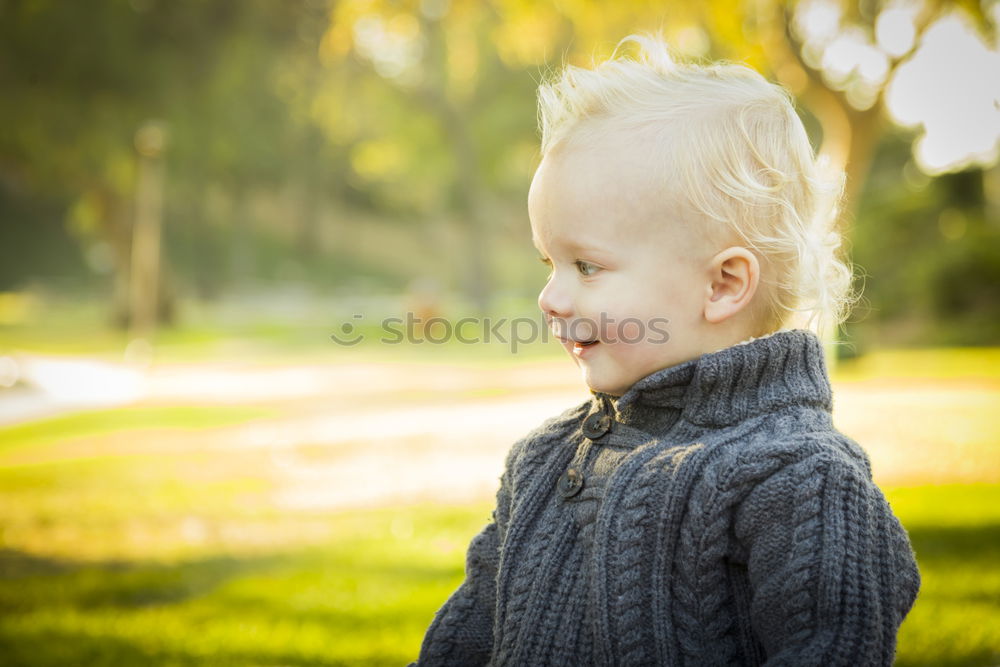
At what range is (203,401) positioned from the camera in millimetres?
10477

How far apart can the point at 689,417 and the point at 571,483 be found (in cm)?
22

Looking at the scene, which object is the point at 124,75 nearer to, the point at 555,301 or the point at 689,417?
the point at 555,301

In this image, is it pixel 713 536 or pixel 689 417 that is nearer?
pixel 713 536

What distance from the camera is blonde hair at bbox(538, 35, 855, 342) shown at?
4.56 feet

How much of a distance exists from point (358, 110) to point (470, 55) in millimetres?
9303

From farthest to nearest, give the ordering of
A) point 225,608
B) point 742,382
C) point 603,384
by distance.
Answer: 1. point 225,608
2. point 603,384
3. point 742,382

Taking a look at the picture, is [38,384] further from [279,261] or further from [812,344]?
[279,261]

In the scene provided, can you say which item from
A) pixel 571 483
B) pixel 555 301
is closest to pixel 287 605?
pixel 571 483

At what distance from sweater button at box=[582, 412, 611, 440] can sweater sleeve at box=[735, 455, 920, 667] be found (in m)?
0.29

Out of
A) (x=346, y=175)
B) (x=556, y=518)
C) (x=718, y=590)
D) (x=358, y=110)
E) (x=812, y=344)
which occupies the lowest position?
(x=718, y=590)

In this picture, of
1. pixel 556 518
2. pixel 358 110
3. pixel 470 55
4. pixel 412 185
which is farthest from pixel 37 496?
pixel 412 185

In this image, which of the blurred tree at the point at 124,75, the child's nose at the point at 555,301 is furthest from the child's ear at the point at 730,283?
the blurred tree at the point at 124,75

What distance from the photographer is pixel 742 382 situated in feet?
4.48

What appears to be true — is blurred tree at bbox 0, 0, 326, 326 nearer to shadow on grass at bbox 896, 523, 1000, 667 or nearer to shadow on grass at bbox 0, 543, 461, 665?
shadow on grass at bbox 0, 543, 461, 665
